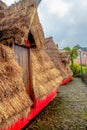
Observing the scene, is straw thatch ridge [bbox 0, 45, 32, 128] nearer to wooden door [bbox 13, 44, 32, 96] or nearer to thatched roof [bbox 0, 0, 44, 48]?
thatched roof [bbox 0, 0, 44, 48]

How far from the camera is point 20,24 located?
6.69m

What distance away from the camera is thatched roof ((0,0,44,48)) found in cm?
633

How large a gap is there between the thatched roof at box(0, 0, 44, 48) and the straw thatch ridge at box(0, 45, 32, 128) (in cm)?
49

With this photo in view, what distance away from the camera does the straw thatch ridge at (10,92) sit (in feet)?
15.5

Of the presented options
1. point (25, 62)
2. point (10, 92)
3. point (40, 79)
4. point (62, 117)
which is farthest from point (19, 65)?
point (62, 117)

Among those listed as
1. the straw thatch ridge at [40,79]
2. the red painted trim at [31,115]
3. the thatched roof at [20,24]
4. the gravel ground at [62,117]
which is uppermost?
the thatched roof at [20,24]

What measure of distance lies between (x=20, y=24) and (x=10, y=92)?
7.88 ft

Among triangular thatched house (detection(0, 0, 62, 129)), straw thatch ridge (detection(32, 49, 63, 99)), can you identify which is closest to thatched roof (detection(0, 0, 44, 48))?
triangular thatched house (detection(0, 0, 62, 129))

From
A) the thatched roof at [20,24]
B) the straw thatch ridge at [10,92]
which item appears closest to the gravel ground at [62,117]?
the straw thatch ridge at [10,92]

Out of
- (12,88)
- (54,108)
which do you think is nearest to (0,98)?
(12,88)

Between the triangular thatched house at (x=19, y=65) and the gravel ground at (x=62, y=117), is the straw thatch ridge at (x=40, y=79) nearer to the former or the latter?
the triangular thatched house at (x=19, y=65)

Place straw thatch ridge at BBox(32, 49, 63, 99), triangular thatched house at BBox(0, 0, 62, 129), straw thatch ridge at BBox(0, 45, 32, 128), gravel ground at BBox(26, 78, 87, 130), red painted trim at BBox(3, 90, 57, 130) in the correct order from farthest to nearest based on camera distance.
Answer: straw thatch ridge at BBox(32, 49, 63, 99) < gravel ground at BBox(26, 78, 87, 130) < red painted trim at BBox(3, 90, 57, 130) < triangular thatched house at BBox(0, 0, 62, 129) < straw thatch ridge at BBox(0, 45, 32, 128)

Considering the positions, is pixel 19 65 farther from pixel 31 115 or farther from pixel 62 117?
pixel 62 117

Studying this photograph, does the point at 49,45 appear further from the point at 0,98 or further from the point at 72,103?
the point at 0,98
